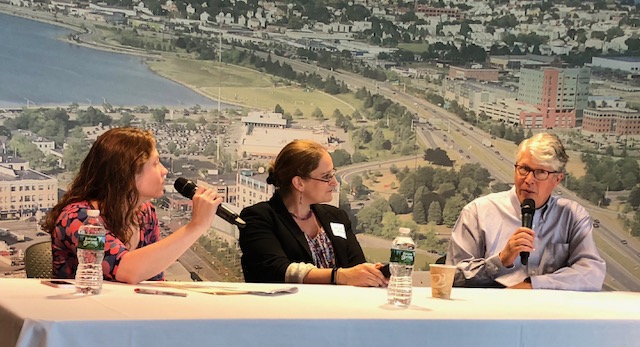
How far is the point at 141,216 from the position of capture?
3.21m

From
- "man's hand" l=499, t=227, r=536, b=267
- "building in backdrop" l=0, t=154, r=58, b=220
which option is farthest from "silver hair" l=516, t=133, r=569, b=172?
"building in backdrop" l=0, t=154, r=58, b=220

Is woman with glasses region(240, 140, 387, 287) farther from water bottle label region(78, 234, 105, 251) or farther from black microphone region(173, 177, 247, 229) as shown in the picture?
water bottle label region(78, 234, 105, 251)

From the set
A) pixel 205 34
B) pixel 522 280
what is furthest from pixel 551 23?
pixel 522 280

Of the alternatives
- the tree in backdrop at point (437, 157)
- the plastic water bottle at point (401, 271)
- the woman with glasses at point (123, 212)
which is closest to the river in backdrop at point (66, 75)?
the tree in backdrop at point (437, 157)

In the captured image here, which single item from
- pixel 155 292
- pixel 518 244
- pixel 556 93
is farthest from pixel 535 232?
pixel 556 93

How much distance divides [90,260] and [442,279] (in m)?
1.02

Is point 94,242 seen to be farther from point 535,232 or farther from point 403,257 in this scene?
point 535,232

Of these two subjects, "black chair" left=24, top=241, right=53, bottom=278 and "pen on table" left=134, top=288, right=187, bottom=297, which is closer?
"pen on table" left=134, top=288, right=187, bottom=297

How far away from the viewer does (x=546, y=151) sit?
12.2ft

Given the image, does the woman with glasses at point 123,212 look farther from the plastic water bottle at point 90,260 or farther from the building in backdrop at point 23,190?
the building in backdrop at point 23,190

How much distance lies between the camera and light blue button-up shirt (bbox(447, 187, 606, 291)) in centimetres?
360

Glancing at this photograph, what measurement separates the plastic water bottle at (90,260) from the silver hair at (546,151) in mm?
1737

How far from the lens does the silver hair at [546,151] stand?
Answer: 3.71 metres

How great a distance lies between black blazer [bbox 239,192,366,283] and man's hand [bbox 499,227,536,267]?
64 centimetres
